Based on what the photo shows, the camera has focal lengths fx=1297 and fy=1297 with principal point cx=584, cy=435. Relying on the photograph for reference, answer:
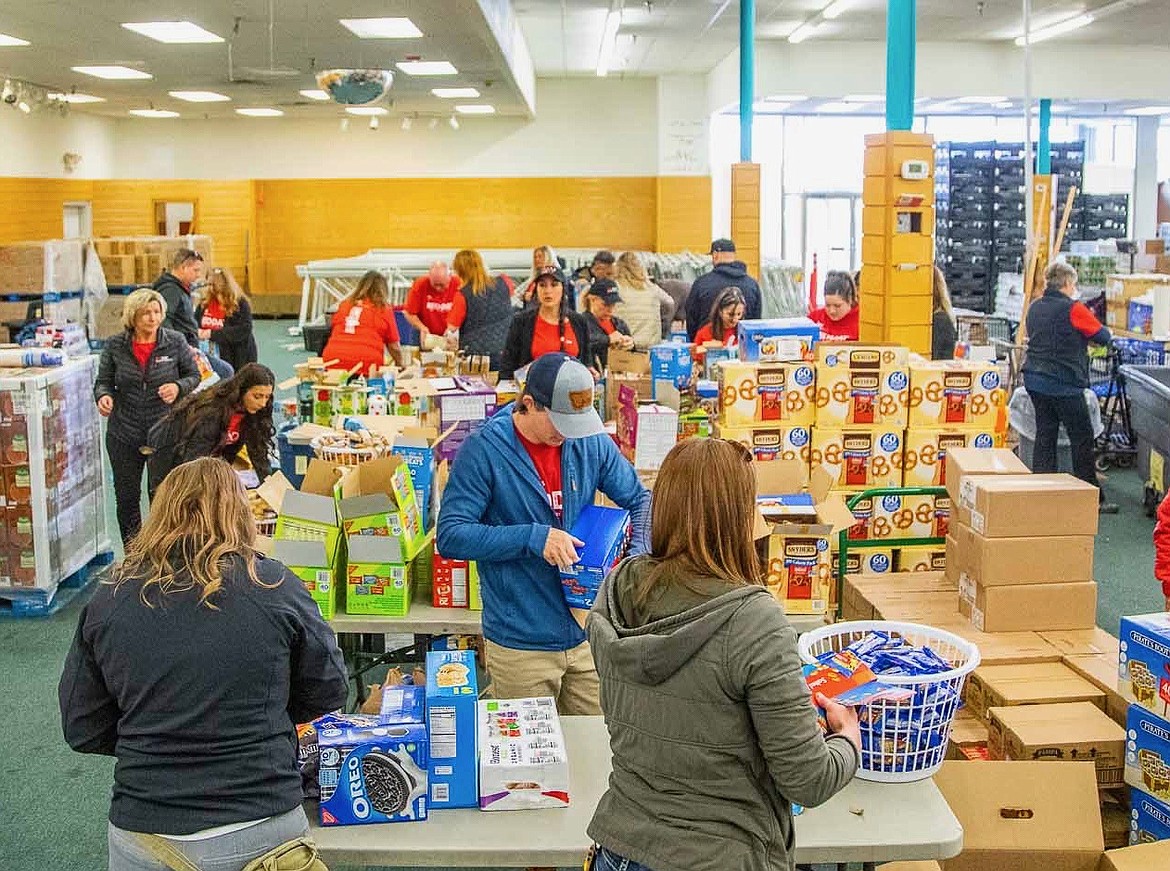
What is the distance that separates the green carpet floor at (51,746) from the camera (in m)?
4.40

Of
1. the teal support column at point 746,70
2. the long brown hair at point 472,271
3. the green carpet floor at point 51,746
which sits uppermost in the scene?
the teal support column at point 746,70

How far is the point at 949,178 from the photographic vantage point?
18781 mm

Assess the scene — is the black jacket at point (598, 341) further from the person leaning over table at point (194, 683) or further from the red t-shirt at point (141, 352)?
the person leaning over table at point (194, 683)

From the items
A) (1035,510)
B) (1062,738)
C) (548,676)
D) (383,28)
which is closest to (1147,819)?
(1062,738)

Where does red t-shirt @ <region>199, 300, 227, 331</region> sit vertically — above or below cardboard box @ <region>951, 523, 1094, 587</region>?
above

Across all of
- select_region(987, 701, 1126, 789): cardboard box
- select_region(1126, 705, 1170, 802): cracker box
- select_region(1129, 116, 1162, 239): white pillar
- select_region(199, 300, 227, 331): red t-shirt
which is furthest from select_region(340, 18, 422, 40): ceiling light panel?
select_region(1129, 116, 1162, 239): white pillar

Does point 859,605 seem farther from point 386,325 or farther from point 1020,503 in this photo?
point 386,325

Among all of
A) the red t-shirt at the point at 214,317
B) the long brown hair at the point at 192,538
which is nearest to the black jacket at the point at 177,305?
the red t-shirt at the point at 214,317

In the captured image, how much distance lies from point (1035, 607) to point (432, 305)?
650cm

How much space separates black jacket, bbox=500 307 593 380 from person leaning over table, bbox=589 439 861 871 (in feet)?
17.3

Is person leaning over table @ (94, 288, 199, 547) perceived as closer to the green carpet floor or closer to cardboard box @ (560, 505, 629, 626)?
the green carpet floor

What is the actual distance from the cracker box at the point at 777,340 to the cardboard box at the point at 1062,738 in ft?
8.13

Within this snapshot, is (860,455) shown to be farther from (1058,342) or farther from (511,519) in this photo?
(1058,342)

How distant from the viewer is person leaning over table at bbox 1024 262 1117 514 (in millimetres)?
8586
